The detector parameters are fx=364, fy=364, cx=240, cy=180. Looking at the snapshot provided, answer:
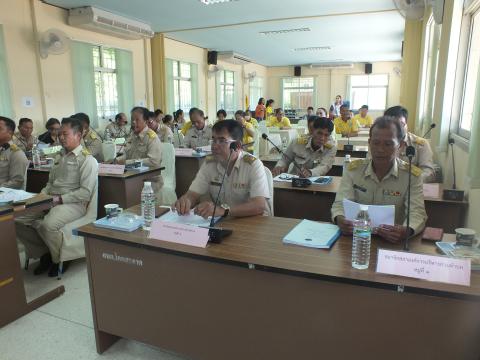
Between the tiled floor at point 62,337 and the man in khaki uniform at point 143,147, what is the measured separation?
151 centimetres

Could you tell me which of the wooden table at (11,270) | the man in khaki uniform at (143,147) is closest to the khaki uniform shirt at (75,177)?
the wooden table at (11,270)

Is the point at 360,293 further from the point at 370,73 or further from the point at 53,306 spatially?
the point at 370,73

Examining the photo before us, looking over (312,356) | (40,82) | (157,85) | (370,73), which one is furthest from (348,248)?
(370,73)

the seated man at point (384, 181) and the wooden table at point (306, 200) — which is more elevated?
the seated man at point (384, 181)

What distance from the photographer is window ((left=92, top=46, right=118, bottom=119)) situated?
20.8 ft

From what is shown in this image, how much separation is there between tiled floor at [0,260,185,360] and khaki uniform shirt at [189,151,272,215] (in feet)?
2.93

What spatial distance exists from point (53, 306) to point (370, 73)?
1400cm

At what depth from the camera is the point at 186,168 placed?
4.45 metres

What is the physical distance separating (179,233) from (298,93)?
14.5 metres

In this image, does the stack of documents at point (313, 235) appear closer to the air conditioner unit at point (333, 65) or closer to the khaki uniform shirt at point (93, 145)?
the khaki uniform shirt at point (93, 145)

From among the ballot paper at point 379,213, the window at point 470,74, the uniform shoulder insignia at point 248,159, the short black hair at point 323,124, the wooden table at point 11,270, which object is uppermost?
the window at point 470,74

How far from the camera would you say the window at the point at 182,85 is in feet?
28.1

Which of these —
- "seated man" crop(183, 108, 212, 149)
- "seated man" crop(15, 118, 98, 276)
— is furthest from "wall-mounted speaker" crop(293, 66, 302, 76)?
"seated man" crop(15, 118, 98, 276)

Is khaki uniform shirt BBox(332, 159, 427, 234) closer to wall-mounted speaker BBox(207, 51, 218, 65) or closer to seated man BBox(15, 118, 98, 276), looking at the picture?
seated man BBox(15, 118, 98, 276)
